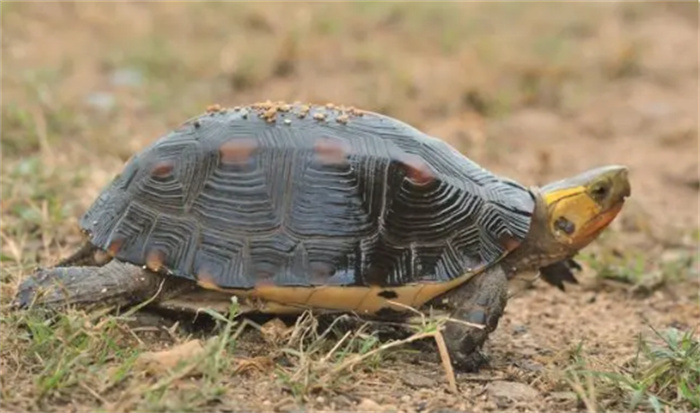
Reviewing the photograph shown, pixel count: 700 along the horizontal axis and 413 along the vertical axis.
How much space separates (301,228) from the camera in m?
3.17

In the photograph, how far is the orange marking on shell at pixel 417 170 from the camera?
10.7 feet

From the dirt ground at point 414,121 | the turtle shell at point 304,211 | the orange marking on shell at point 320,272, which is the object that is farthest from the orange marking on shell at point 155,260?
the orange marking on shell at point 320,272

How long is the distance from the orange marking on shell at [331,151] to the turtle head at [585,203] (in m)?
0.73

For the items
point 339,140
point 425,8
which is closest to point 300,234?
point 339,140

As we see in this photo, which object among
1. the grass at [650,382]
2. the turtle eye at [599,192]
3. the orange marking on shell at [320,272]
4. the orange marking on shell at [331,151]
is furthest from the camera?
the turtle eye at [599,192]

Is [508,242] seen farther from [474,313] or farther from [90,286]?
[90,286]

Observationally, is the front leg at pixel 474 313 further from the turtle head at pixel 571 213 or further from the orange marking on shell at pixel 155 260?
the orange marking on shell at pixel 155 260

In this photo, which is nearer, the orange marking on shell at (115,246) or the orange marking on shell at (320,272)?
the orange marking on shell at (320,272)

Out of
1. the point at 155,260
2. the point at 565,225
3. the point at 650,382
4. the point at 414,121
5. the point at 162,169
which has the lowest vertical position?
the point at 414,121

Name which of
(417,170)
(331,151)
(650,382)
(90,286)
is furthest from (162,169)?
(650,382)

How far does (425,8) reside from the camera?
893 centimetres

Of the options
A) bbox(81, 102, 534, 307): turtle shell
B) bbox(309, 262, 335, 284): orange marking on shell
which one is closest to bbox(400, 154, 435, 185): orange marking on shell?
bbox(81, 102, 534, 307): turtle shell

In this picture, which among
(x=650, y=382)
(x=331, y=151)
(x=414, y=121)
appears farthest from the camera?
(x=414, y=121)

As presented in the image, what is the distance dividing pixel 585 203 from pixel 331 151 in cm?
87
